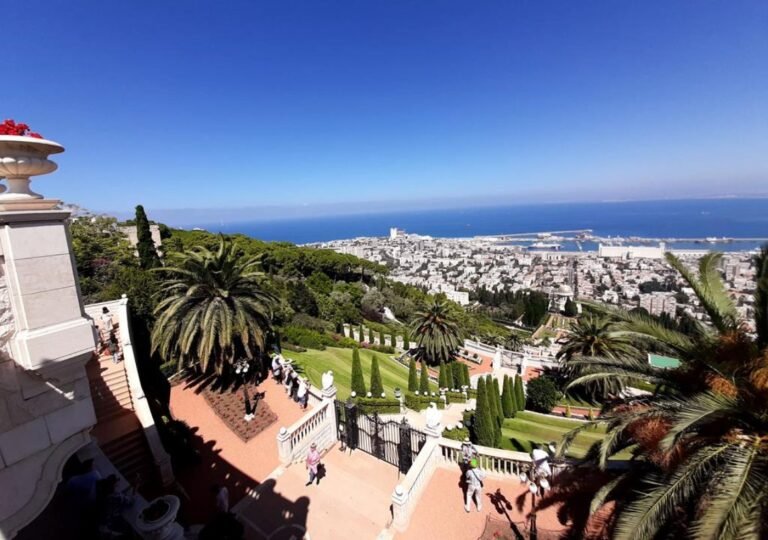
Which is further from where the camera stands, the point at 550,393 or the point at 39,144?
the point at 550,393

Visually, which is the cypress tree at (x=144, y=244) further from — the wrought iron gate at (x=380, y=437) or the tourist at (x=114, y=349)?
the wrought iron gate at (x=380, y=437)

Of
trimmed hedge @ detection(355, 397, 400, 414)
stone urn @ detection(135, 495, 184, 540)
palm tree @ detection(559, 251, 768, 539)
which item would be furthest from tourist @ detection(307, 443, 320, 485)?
palm tree @ detection(559, 251, 768, 539)

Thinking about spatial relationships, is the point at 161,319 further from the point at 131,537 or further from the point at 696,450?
the point at 696,450

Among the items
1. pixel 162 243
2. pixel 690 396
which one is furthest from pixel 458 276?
pixel 690 396

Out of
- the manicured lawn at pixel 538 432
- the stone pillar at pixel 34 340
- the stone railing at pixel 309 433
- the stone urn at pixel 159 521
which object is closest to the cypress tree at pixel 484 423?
the manicured lawn at pixel 538 432

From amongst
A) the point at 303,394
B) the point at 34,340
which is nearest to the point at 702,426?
the point at 34,340

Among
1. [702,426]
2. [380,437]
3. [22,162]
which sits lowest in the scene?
[380,437]

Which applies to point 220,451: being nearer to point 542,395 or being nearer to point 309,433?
point 309,433
